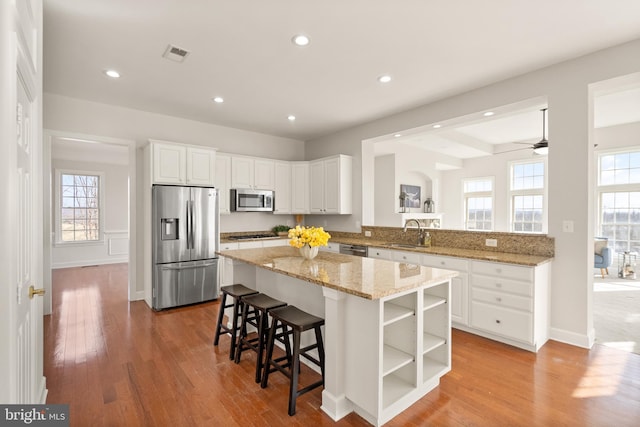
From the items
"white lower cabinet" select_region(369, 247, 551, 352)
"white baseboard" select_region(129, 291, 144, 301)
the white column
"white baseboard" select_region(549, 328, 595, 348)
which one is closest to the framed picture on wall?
"white lower cabinet" select_region(369, 247, 551, 352)

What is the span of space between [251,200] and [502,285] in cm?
389

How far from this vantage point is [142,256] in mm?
4613

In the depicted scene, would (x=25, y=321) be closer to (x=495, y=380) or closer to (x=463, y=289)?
(x=495, y=380)

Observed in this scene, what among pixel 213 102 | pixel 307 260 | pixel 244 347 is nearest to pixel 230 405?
pixel 244 347

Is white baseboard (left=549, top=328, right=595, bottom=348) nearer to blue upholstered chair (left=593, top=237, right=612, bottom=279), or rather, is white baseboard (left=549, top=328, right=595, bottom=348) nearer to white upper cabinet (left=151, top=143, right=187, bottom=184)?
blue upholstered chair (left=593, top=237, right=612, bottom=279)

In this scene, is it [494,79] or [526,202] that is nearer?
[494,79]

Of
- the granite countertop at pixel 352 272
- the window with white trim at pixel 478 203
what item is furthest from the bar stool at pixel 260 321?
the window with white trim at pixel 478 203

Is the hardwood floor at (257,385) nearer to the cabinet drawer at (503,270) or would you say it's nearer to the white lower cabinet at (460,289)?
the white lower cabinet at (460,289)

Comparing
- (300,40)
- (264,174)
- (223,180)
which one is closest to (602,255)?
(264,174)

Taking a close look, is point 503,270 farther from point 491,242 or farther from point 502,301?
point 491,242

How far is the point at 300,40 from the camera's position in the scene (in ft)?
8.81

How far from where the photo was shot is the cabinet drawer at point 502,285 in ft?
9.52

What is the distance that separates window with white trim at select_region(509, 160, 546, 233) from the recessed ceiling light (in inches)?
266

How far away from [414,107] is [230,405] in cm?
409
